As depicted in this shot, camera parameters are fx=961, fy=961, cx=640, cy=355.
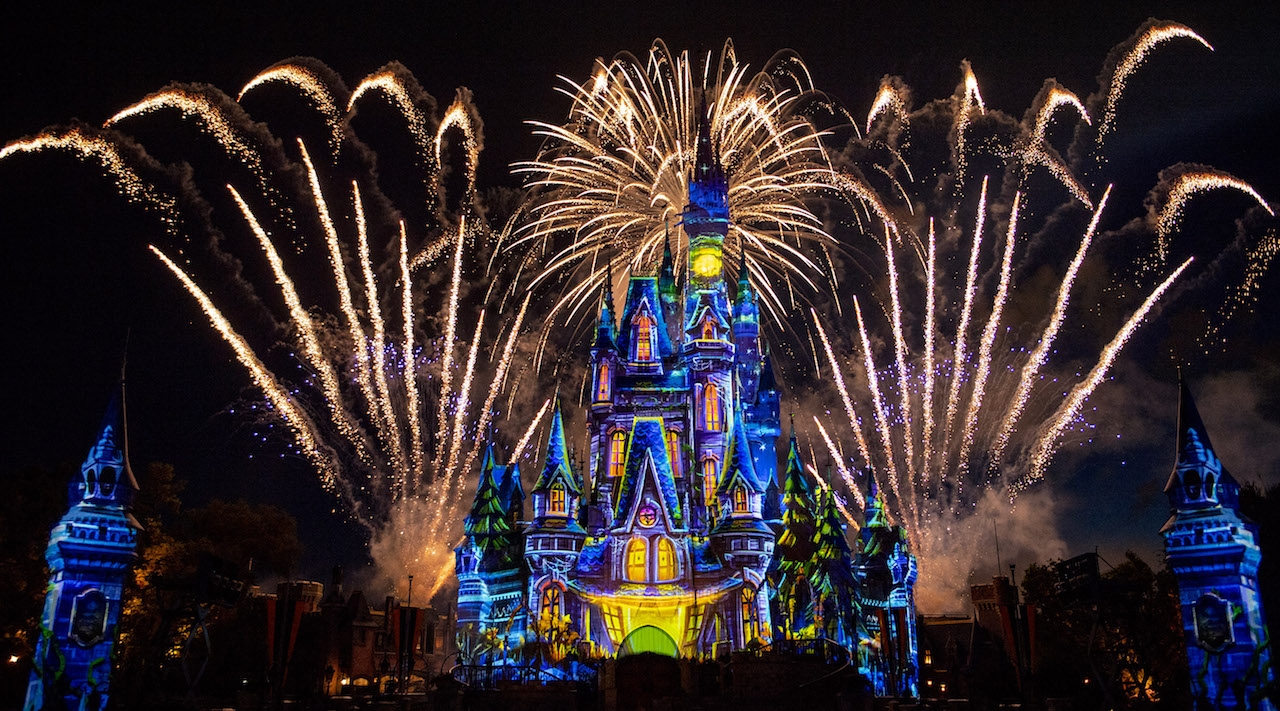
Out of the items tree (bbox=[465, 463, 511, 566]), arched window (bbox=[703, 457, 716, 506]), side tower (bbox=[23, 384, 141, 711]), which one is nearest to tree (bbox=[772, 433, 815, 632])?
arched window (bbox=[703, 457, 716, 506])

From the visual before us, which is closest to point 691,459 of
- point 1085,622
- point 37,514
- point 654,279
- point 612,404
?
point 612,404

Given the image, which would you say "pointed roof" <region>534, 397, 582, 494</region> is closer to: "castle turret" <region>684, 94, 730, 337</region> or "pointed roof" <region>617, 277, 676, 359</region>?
"pointed roof" <region>617, 277, 676, 359</region>

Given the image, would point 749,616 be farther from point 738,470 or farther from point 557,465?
point 557,465

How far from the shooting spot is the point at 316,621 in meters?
65.4

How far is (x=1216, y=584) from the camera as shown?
34.7m

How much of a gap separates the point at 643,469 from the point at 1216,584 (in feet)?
104

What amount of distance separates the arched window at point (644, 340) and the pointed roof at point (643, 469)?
4.60 m

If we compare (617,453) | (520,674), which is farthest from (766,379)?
(520,674)

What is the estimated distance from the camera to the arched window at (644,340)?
6519 centimetres

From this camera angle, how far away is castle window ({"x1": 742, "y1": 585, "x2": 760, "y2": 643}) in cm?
5467

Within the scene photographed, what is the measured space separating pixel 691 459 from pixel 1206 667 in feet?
108

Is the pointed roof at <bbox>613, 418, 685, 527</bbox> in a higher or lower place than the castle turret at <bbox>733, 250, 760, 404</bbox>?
lower

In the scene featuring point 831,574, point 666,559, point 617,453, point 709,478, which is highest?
point 617,453

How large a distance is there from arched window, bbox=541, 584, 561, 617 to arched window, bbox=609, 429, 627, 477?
29.3 feet
